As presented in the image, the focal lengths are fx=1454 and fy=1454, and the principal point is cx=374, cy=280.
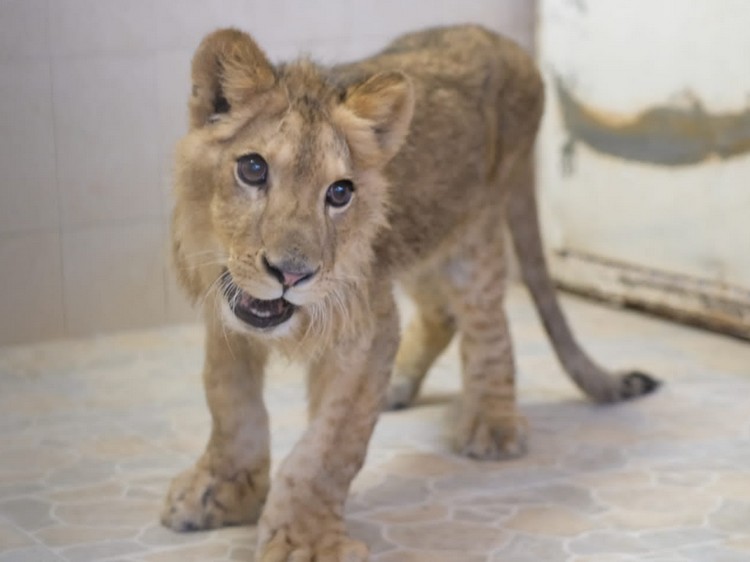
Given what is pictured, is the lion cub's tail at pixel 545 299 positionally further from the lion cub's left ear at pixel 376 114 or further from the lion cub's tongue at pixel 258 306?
the lion cub's tongue at pixel 258 306

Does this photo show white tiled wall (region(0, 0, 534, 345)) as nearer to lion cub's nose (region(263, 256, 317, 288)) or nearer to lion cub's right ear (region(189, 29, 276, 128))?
lion cub's right ear (region(189, 29, 276, 128))

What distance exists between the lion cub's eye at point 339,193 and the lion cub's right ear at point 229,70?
0.26m

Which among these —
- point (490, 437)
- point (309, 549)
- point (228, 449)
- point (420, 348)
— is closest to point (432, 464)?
point (490, 437)

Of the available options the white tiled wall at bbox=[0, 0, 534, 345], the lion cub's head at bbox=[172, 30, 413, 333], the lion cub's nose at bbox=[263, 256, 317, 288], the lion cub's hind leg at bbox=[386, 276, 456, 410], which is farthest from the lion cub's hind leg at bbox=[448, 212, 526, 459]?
the white tiled wall at bbox=[0, 0, 534, 345]

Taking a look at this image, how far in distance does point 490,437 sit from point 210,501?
0.92 metres

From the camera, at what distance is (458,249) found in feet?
13.0

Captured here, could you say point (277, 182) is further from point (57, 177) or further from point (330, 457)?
point (57, 177)

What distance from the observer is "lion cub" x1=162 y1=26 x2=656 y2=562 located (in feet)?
9.58

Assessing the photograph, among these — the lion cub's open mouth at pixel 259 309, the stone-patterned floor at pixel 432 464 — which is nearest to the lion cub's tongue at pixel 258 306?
the lion cub's open mouth at pixel 259 309

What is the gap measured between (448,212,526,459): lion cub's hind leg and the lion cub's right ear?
1.09 metres

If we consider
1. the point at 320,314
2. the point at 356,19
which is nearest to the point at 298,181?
the point at 320,314

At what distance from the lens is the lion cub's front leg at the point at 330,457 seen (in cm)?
306

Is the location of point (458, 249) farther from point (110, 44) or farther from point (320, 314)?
point (110, 44)

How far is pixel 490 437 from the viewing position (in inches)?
154
